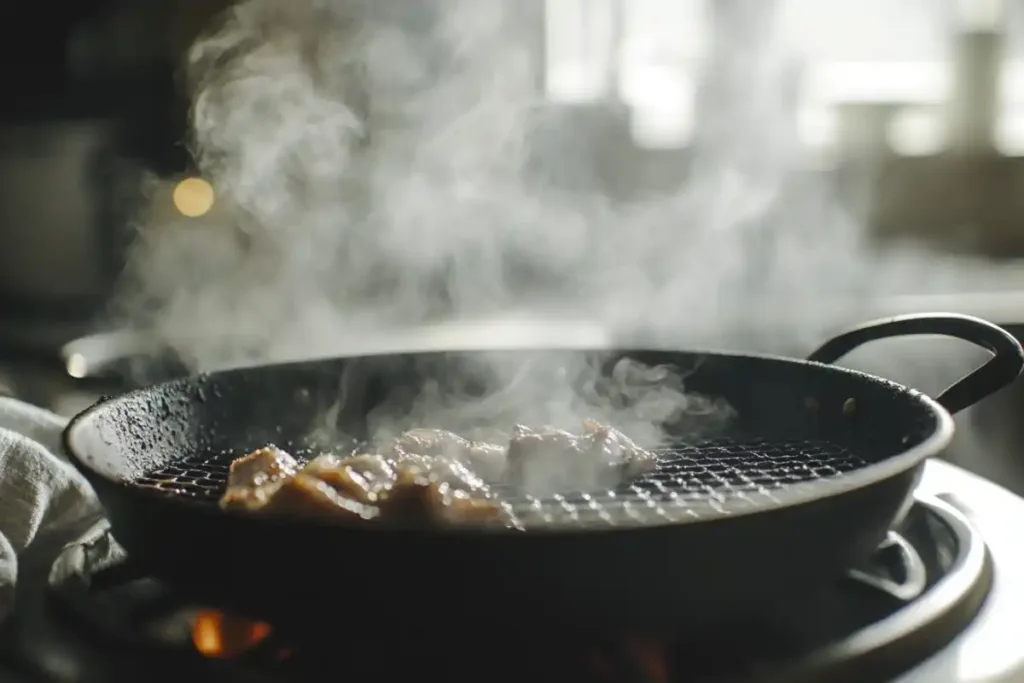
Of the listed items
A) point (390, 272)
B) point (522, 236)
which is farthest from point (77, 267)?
point (522, 236)

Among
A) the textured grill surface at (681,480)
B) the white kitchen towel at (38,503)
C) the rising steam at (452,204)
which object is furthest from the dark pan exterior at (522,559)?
the rising steam at (452,204)

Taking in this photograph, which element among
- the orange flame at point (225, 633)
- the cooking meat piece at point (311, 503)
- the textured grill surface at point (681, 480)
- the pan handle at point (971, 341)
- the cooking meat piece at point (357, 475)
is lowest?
the orange flame at point (225, 633)

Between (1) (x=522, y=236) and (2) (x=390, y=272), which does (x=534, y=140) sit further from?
(2) (x=390, y=272)

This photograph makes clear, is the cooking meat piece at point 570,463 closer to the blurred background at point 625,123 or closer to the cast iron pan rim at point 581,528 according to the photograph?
the cast iron pan rim at point 581,528

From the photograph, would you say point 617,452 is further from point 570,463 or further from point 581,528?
point 581,528

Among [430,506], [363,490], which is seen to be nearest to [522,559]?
[430,506]

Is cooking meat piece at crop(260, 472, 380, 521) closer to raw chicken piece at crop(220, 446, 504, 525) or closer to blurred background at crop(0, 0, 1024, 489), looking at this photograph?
raw chicken piece at crop(220, 446, 504, 525)
